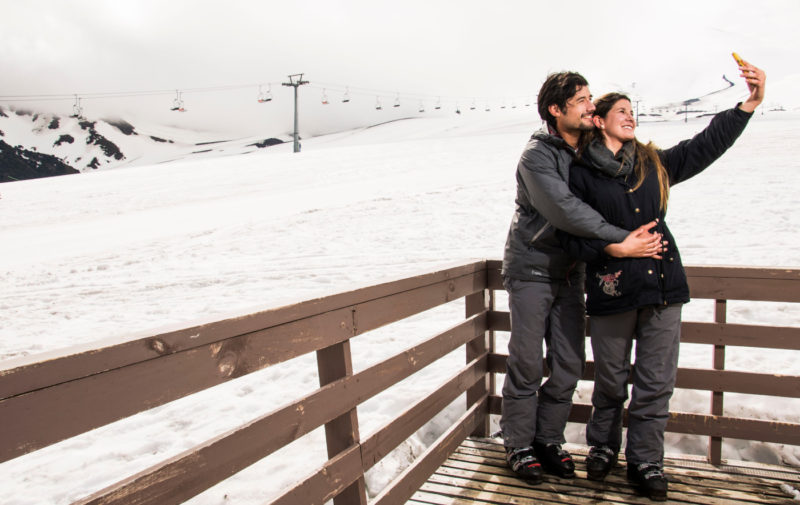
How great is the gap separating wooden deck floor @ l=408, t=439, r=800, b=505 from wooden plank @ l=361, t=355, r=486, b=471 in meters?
0.41

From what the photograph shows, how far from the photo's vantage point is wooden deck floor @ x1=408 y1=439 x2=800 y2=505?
9.57 ft

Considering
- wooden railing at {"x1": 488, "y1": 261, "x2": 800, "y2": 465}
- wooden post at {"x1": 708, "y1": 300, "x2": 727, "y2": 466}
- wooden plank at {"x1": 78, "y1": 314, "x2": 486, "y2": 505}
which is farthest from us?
wooden post at {"x1": 708, "y1": 300, "x2": 727, "y2": 466}

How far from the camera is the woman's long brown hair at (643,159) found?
288cm

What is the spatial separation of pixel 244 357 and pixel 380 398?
3.69 meters

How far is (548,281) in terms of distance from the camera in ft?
10.0

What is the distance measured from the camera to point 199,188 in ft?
75.8

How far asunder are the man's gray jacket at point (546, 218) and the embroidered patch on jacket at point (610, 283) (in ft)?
0.63

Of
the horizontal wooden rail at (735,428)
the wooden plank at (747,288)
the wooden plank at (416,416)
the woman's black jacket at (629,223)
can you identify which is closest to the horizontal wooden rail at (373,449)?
the wooden plank at (416,416)

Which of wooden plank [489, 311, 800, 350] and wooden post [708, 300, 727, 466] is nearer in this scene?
wooden plank [489, 311, 800, 350]

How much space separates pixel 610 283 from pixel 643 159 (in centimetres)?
66

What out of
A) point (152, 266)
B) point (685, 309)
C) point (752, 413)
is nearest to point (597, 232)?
point (752, 413)

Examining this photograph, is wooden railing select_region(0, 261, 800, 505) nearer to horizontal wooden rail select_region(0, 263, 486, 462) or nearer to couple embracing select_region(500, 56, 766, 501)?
horizontal wooden rail select_region(0, 263, 486, 462)

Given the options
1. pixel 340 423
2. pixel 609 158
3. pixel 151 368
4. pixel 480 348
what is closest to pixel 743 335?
pixel 609 158

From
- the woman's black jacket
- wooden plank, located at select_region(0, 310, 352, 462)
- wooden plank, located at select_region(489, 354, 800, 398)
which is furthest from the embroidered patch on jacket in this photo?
wooden plank, located at select_region(0, 310, 352, 462)
